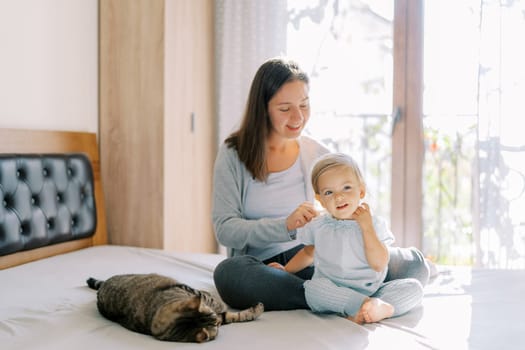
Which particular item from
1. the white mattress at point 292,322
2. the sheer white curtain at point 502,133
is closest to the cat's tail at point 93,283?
the white mattress at point 292,322

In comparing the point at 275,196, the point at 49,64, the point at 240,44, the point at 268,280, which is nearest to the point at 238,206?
the point at 275,196

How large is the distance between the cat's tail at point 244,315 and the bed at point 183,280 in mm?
25

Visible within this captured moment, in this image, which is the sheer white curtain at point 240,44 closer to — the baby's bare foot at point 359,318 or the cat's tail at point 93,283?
the cat's tail at point 93,283

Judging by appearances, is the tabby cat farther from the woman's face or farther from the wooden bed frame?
the wooden bed frame

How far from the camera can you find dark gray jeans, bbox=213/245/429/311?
1.71 m

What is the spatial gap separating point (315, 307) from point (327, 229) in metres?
0.22

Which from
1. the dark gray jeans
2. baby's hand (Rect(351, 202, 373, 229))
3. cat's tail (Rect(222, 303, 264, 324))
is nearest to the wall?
the dark gray jeans

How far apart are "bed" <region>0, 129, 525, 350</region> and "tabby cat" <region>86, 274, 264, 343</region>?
25 mm

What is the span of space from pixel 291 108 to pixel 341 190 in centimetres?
54

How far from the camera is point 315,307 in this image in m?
1.66

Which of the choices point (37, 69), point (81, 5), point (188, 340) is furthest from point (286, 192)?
point (81, 5)

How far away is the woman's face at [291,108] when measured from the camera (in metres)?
2.12

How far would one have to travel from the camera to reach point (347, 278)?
66.6 inches

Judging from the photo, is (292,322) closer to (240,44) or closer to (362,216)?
(362,216)
